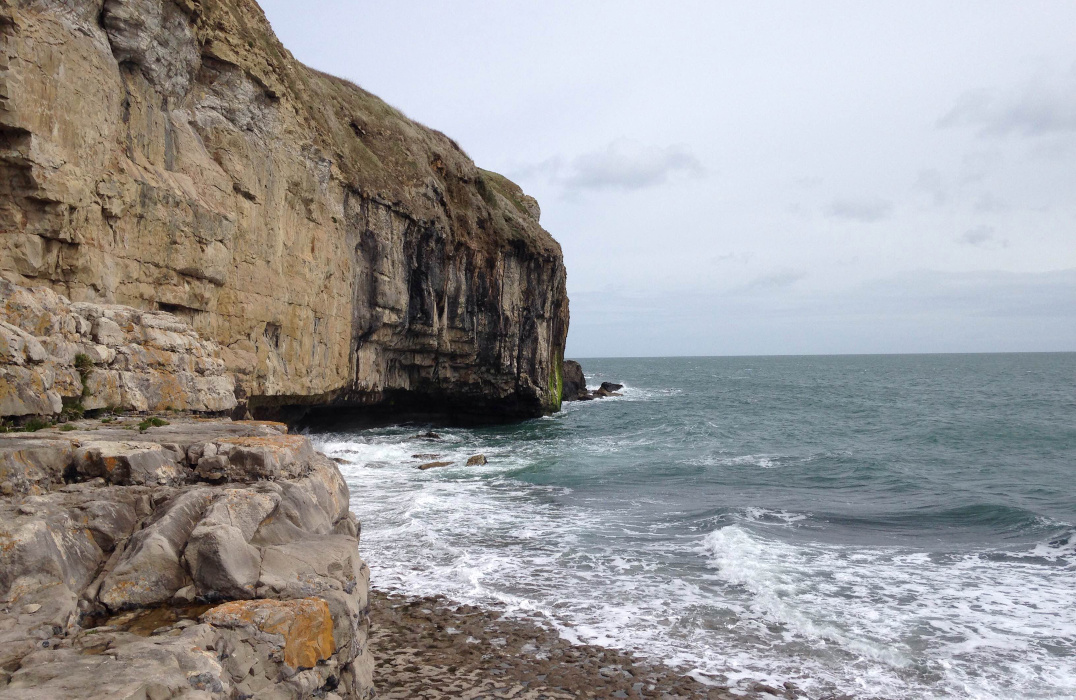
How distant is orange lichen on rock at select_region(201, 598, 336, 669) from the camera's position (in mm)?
5582

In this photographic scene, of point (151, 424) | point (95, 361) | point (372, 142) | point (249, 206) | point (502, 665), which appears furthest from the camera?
point (372, 142)

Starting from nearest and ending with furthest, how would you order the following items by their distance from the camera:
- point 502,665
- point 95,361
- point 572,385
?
point 502,665 < point 95,361 < point 572,385

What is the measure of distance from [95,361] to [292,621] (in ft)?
26.6

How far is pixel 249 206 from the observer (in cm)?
2114

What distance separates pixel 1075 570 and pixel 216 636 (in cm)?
1818

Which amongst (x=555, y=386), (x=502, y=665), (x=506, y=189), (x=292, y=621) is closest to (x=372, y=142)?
(x=506, y=189)

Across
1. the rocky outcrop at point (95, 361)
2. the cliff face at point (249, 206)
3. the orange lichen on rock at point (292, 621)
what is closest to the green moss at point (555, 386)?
the cliff face at point (249, 206)

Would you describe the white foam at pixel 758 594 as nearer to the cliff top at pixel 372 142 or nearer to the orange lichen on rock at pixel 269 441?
the orange lichen on rock at pixel 269 441

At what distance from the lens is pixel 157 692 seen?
179 inches

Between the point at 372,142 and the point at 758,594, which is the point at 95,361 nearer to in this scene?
the point at 758,594

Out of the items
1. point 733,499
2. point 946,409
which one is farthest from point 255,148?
point 946,409

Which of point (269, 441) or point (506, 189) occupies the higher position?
point (506, 189)

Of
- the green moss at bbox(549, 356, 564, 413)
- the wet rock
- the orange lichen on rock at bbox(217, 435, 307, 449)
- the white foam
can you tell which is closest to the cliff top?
the green moss at bbox(549, 356, 564, 413)

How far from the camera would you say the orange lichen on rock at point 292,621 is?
220 inches
